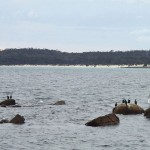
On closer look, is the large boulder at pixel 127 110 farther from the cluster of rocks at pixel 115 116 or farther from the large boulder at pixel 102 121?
the large boulder at pixel 102 121

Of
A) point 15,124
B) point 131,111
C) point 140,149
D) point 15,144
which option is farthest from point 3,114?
point 140,149

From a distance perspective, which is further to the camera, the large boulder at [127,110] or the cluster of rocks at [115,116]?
the large boulder at [127,110]

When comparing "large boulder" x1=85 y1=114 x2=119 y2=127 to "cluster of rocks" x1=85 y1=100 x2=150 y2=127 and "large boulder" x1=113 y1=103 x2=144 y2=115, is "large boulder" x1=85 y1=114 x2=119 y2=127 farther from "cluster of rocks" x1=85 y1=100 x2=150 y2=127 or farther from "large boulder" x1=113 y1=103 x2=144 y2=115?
"large boulder" x1=113 y1=103 x2=144 y2=115

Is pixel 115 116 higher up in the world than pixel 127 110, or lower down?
higher up

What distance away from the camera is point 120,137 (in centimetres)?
4178

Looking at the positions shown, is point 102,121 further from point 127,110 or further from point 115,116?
point 127,110

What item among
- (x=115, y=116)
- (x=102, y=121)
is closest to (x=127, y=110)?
(x=115, y=116)

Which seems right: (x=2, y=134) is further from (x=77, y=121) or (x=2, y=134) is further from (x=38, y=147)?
(x=77, y=121)

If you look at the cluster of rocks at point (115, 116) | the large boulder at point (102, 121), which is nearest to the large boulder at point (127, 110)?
the cluster of rocks at point (115, 116)

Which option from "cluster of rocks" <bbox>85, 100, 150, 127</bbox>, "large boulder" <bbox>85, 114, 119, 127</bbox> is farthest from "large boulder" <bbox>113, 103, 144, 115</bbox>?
"large boulder" <bbox>85, 114, 119, 127</bbox>

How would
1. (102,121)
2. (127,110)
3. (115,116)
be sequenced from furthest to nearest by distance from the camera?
(127,110), (115,116), (102,121)

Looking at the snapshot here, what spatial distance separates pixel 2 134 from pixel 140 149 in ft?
39.7

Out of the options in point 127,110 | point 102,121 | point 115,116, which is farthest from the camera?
point 127,110

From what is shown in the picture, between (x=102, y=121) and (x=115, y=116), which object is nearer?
(x=102, y=121)
